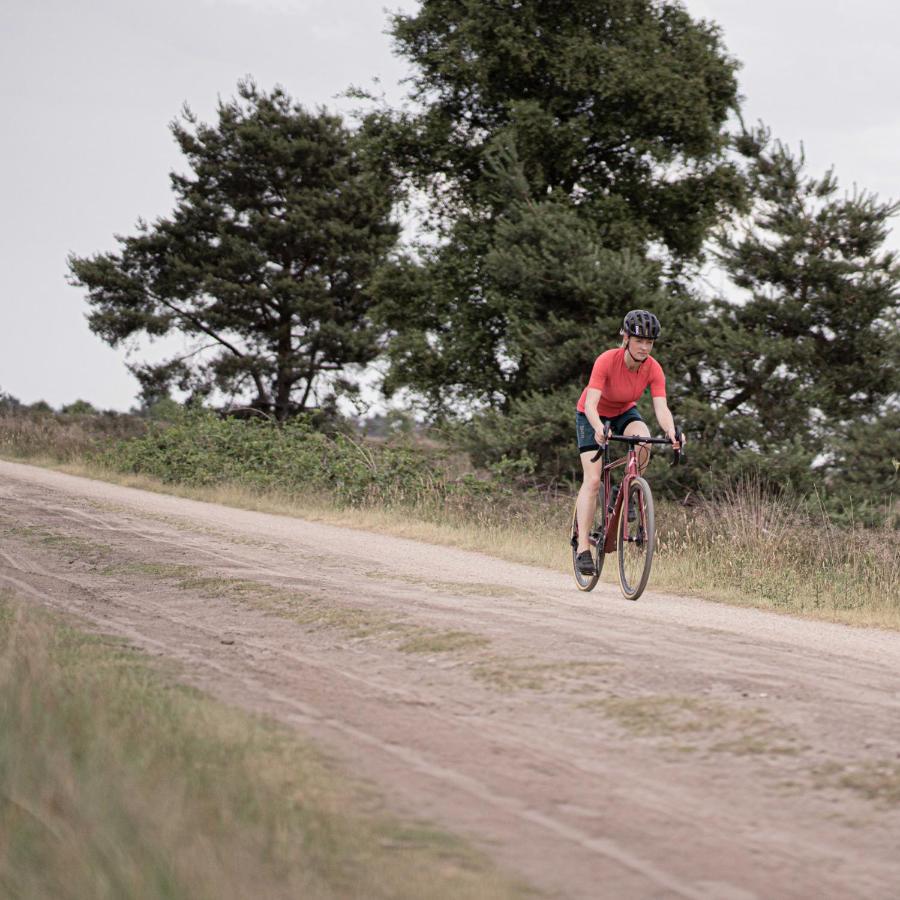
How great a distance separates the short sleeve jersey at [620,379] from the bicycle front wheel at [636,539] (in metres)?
0.68

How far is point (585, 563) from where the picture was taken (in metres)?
8.82

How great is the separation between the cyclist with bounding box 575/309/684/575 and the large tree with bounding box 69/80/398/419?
3071 centimetres

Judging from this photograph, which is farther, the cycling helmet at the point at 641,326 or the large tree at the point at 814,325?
the large tree at the point at 814,325

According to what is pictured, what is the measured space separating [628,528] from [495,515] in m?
6.13

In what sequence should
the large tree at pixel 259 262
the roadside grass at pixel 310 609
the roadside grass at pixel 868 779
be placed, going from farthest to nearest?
the large tree at pixel 259 262 < the roadside grass at pixel 310 609 < the roadside grass at pixel 868 779

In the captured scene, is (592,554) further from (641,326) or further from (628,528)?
(641,326)

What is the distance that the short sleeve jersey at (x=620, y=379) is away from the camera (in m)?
8.31

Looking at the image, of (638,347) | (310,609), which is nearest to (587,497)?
(638,347)

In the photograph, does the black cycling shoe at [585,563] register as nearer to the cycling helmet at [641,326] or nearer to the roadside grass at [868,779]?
the cycling helmet at [641,326]

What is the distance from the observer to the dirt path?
10.4 ft

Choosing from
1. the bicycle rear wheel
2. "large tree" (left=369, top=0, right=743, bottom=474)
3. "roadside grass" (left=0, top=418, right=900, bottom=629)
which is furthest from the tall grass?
the bicycle rear wheel

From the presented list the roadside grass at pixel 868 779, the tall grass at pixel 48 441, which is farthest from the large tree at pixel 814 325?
the roadside grass at pixel 868 779

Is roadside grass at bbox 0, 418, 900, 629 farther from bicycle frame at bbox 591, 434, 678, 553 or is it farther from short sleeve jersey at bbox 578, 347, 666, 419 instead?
short sleeve jersey at bbox 578, 347, 666, 419

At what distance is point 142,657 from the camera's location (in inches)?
210
